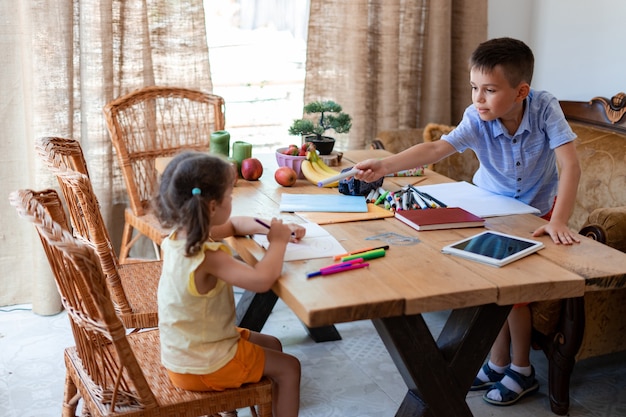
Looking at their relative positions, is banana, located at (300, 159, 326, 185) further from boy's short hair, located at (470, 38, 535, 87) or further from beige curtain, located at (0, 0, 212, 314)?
beige curtain, located at (0, 0, 212, 314)

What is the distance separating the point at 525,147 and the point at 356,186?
554 mm

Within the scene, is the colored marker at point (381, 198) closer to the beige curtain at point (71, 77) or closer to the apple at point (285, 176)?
the apple at point (285, 176)

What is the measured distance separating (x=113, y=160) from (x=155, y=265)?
94 cm

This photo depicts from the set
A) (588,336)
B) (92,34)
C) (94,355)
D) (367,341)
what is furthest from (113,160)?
(588,336)

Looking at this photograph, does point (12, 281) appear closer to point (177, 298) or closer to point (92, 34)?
point (92, 34)

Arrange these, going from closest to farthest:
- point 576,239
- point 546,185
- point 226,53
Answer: point 576,239 → point 546,185 → point 226,53

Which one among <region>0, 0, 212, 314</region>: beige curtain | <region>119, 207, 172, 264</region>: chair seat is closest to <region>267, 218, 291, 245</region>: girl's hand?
<region>119, 207, 172, 264</region>: chair seat

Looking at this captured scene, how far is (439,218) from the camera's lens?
7.00 ft

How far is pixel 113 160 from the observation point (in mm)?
3354

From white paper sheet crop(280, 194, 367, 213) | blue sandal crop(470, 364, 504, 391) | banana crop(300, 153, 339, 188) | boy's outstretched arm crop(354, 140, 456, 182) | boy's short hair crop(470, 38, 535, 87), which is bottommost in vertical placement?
blue sandal crop(470, 364, 504, 391)

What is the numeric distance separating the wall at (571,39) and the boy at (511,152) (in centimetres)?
121

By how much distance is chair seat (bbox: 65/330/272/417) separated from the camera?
5.64 feet

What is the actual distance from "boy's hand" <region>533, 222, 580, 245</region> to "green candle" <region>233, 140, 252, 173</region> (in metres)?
1.05

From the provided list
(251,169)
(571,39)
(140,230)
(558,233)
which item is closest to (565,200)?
(558,233)
